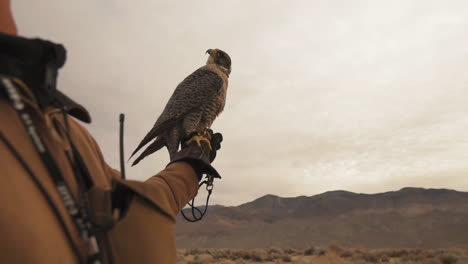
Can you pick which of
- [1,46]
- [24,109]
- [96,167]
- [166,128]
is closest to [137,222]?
[96,167]

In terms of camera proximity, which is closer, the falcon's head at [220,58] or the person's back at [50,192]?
the person's back at [50,192]

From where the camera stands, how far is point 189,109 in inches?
182

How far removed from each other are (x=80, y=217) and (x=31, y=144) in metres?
0.21

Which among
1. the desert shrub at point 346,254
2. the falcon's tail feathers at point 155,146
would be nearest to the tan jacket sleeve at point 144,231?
the falcon's tail feathers at point 155,146

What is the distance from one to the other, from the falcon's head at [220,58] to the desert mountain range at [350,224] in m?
43.2

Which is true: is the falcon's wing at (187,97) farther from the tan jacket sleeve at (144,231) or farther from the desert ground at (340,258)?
the desert ground at (340,258)

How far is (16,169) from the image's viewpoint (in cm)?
83

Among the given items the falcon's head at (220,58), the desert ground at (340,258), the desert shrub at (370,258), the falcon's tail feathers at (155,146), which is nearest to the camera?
the falcon's tail feathers at (155,146)

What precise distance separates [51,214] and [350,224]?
5910 centimetres

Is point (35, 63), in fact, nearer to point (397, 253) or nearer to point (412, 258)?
point (412, 258)

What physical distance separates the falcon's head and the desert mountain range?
43.2 metres

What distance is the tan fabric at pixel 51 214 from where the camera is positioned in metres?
0.79

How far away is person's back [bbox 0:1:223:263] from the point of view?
0.80 metres

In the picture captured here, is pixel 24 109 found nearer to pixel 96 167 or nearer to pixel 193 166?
pixel 96 167
